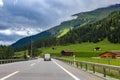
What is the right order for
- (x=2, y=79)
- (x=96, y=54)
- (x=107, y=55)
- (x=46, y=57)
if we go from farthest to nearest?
(x=96, y=54), (x=107, y=55), (x=46, y=57), (x=2, y=79)

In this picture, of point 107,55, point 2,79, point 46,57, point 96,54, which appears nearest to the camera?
point 2,79

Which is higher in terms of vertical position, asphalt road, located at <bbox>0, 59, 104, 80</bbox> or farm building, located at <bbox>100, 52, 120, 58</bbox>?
farm building, located at <bbox>100, 52, 120, 58</bbox>

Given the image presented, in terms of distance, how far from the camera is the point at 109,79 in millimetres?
18562

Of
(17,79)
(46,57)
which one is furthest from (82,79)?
(46,57)

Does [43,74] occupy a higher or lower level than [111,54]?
lower

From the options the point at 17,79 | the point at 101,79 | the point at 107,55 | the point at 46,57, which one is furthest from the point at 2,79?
the point at 107,55

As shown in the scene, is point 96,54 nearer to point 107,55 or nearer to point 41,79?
point 107,55

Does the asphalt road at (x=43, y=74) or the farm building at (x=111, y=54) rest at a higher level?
the farm building at (x=111, y=54)

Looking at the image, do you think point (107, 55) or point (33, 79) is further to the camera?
point (107, 55)

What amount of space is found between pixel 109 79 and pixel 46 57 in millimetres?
67509

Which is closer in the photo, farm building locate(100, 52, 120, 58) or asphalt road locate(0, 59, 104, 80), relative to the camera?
asphalt road locate(0, 59, 104, 80)

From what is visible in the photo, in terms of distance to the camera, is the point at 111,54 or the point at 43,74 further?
the point at 111,54

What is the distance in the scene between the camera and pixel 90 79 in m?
19.1

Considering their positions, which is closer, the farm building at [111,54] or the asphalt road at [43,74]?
the asphalt road at [43,74]
